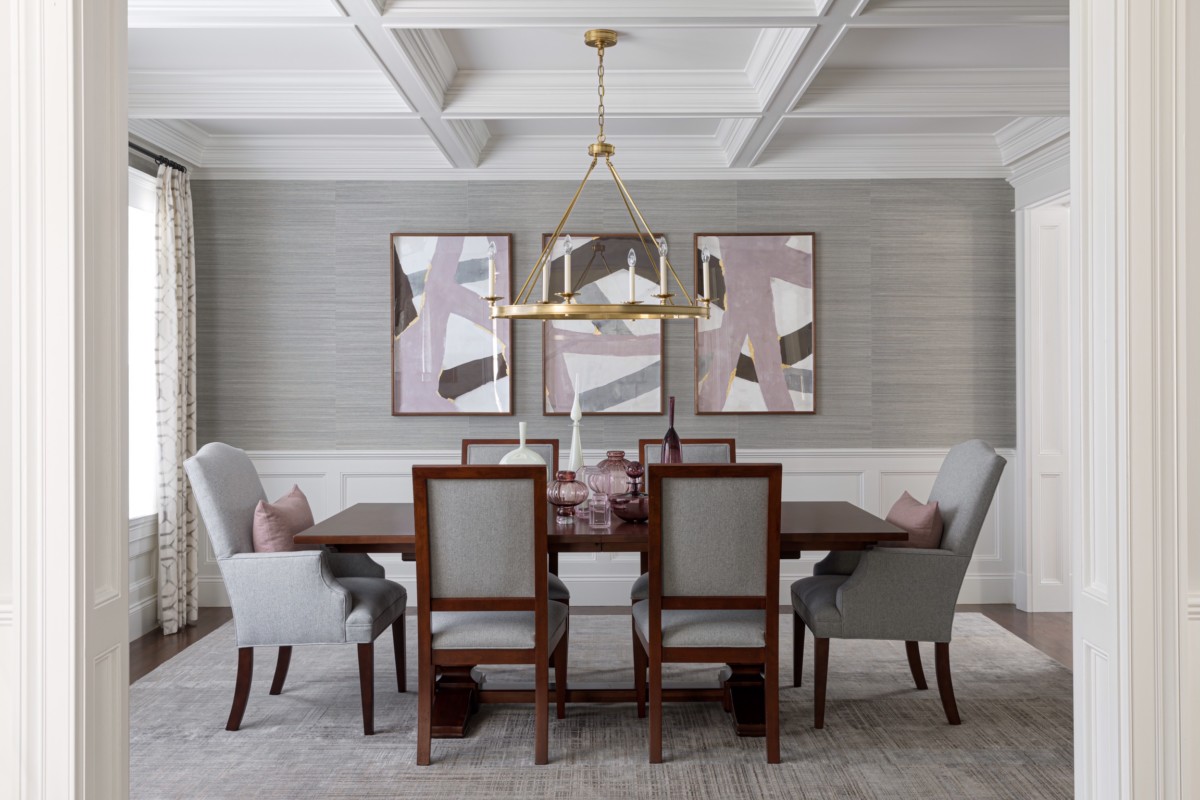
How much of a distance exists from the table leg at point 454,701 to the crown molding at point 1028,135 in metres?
3.88

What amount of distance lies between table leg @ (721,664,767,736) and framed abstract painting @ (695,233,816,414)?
2.06m

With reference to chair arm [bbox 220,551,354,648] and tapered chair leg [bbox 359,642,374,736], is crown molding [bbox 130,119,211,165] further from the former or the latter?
tapered chair leg [bbox 359,642,374,736]

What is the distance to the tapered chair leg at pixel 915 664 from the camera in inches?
151

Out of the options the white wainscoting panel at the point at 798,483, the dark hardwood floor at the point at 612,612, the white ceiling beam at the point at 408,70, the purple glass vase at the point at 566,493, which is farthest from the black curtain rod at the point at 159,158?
the purple glass vase at the point at 566,493

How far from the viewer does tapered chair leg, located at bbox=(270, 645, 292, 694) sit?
150 inches

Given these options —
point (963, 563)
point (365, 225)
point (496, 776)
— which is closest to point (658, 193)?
point (365, 225)

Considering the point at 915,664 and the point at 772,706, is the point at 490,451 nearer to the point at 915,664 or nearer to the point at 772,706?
the point at 772,706

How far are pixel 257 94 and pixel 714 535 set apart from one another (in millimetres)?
2986

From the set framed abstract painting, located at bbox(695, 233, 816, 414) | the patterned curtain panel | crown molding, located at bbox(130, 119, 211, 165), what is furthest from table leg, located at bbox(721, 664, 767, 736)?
crown molding, located at bbox(130, 119, 211, 165)

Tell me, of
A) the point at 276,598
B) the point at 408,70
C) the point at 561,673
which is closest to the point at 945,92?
the point at 408,70

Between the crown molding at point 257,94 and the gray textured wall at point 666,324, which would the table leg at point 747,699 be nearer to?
the gray textured wall at point 666,324

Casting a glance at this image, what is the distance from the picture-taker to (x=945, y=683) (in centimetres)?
354
